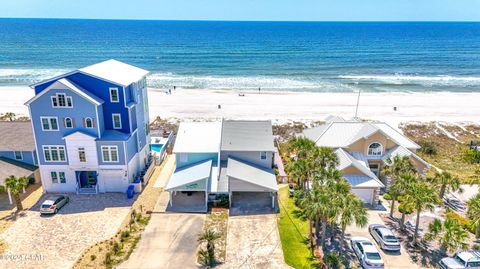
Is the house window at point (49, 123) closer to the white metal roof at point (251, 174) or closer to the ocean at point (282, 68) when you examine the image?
the white metal roof at point (251, 174)

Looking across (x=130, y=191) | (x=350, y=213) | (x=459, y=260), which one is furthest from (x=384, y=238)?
(x=130, y=191)

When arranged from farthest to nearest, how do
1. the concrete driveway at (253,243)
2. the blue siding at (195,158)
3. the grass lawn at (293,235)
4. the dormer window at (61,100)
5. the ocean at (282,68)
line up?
the ocean at (282,68), the blue siding at (195,158), the dormer window at (61,100), the grass lawn at (293,235), the concrete driveway at (253,243)

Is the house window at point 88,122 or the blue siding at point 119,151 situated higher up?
the house window at point 88,122

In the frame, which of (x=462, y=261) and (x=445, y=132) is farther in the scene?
(x=445, y=132)

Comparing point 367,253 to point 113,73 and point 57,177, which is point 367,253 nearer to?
point 113,73

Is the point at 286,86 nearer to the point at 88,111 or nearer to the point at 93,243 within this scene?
the point at 88,111

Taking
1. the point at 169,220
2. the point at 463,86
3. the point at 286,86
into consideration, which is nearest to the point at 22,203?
the point at 169,220

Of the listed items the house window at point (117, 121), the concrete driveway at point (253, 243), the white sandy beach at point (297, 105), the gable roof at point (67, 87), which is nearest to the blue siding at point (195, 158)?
the house window at point (117, 121)
